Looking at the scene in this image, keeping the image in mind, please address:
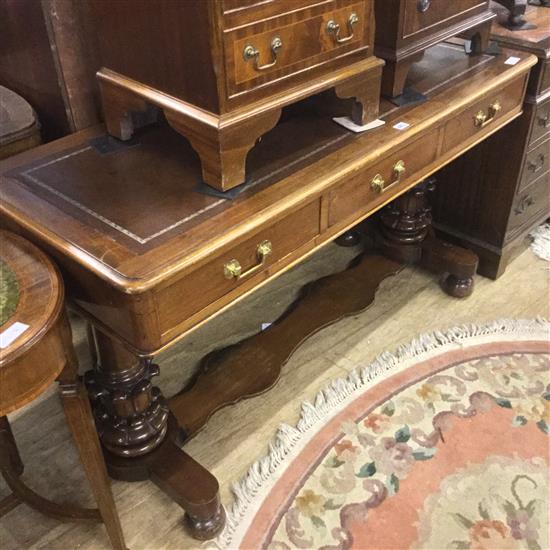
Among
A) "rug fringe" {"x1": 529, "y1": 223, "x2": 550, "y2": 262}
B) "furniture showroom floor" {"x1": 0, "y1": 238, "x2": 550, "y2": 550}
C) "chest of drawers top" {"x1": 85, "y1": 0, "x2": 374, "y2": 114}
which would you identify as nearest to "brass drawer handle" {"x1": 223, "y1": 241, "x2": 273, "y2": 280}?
"chest of drawers top" {"x1": 85, "y1": 0, "x2": 374, "y2": 114}

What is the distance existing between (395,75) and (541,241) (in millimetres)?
1125

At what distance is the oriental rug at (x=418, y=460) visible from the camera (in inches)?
55.0

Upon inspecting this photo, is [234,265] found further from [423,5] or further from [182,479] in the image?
[423,5]

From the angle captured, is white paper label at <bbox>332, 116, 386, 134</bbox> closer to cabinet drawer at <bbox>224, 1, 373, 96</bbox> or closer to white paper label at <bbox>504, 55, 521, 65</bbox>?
cabinet drawer at <bbox>224, 1, 373, 96</bbox>

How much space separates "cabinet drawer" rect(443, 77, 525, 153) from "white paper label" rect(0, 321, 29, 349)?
0.98 metres

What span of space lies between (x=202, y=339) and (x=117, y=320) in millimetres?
860

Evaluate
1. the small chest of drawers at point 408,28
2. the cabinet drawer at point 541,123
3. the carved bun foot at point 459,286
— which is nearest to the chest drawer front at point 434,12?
the small chest of drawers at point 408,28

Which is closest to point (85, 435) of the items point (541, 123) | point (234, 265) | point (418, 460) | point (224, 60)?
point (234, 265)

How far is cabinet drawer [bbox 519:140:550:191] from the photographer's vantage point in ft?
6.34

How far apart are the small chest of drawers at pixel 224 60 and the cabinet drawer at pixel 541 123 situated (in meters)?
0.77

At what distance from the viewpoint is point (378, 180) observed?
1.33 metres

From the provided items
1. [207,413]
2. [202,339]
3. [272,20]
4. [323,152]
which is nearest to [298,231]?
[323,152]

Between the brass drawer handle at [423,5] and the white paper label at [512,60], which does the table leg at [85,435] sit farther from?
the white paper label at [512,60]

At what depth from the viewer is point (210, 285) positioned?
109 cm
